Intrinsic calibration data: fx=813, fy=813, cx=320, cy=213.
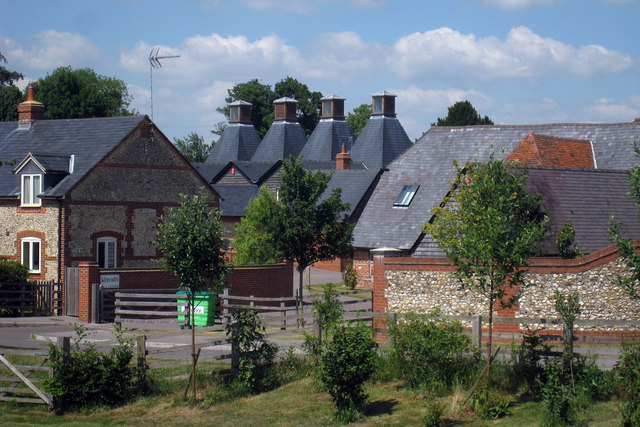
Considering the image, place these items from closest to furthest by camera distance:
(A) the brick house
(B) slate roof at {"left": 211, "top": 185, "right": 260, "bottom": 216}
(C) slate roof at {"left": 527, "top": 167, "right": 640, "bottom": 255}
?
(C) slate roof at {"left": 527, "top": 167, "right": 640, "bottom": 255} < (A) the brick house < (B) slate roof at {"left": 211, "top": 185, "right": 260, "bottom": 216}

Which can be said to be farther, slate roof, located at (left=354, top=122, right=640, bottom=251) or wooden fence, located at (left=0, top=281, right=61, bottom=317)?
slate roof, located at (left=354, top=122, right=640, bottom=251)

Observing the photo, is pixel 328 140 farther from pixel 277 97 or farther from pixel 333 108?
pixel 277 97

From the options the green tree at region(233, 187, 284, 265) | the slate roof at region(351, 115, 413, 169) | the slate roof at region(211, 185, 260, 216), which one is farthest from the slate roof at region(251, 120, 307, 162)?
the green tree at region(233, 187, 284, 265)

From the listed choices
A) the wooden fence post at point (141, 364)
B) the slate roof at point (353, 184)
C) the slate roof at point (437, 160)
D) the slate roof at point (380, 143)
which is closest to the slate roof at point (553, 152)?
the slate roof at point (437, 160)

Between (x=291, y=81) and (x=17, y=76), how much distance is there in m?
45.5

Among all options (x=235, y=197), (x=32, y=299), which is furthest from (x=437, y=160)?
(x=32, y=299)

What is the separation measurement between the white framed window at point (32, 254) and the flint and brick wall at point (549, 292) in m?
17.1

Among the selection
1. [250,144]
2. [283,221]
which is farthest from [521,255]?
[250,144]

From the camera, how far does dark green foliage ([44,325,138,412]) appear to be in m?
16.1

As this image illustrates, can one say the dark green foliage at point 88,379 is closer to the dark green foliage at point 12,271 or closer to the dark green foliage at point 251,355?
the dark green foliage at point 251,355

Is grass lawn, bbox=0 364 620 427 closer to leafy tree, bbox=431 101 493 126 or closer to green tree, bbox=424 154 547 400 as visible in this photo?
green tree, bbox=424 154 547 400

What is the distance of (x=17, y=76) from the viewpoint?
7338 cm

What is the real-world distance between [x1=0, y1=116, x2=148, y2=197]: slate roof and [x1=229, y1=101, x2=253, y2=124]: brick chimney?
55.6 meters

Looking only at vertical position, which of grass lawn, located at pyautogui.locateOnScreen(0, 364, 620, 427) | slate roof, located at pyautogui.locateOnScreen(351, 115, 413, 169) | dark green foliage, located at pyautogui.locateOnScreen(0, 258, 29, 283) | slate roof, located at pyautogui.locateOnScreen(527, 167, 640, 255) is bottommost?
grass lawn, located at pyautogui.locateOnScreen(0, 364, 620, 427)
